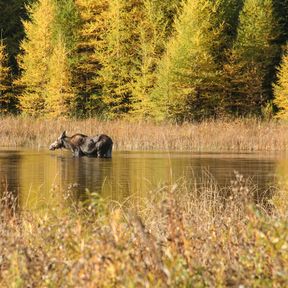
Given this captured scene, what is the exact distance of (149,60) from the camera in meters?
52.1

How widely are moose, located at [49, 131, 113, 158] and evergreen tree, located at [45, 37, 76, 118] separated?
20556 mm

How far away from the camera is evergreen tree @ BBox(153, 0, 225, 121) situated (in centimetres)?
4903

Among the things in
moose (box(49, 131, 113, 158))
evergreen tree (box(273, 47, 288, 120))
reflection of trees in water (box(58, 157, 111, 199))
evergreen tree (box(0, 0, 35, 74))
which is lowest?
reflection of trees in water (box(58, 157, 111, 199))

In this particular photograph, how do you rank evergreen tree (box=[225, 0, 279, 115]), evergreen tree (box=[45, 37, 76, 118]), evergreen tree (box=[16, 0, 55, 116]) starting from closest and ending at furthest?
evergreen tree (box=[45, 37, 76, 118]) < evergreen tree (box=[16, 0, 55, 116]) < evergreen tree (box=[225, 0, 279, 115])

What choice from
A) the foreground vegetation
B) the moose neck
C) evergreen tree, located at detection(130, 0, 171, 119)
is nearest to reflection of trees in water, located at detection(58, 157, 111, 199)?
the moose neck

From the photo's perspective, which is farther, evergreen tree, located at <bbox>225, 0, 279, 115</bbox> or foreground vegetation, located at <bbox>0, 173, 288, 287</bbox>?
evergreen tree, located at <bbox>225, 0, 279, 115</bbox>

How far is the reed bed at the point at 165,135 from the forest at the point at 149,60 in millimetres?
9817

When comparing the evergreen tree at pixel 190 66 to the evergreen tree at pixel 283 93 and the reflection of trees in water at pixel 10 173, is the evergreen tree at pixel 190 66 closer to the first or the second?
the evergreen tree at pixel 283 93

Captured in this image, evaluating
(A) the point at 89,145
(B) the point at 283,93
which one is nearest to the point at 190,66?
(B) the point at 283,93

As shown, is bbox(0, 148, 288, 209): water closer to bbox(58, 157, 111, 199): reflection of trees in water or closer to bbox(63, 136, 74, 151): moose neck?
bbox(58, 157, 111, 199): reflection of trees in water

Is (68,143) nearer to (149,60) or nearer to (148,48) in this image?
(149,60)

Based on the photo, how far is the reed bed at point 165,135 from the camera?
3466 centimetres

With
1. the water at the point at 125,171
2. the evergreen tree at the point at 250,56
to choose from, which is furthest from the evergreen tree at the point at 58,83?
the water at the point at 125,171

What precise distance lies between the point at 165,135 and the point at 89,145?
7301mm
